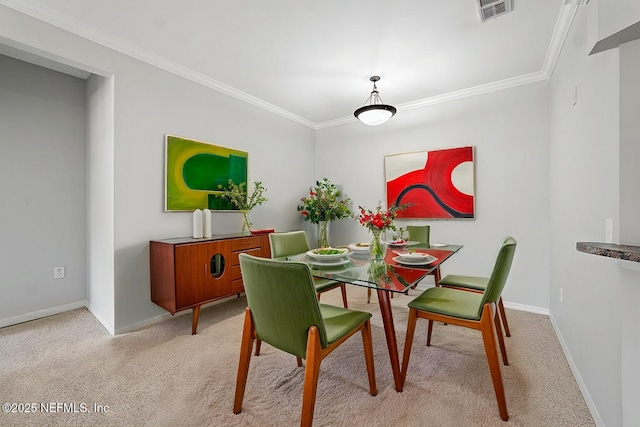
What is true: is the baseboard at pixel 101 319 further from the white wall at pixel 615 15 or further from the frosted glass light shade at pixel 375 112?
the white wall at pixel 615 15

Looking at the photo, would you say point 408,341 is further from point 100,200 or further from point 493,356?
point 100,200

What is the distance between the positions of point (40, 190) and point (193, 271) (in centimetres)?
187

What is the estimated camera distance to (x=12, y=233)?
2668 millimetres

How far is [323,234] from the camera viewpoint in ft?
13.6

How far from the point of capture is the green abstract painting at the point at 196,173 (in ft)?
9.18

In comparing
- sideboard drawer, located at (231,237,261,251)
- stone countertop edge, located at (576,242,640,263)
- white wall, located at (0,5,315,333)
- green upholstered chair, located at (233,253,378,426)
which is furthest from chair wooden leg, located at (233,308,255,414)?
white wall, located at (0,5,315,333)

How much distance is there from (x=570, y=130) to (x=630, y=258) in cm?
156

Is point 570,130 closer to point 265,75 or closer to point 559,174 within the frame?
point 559,174

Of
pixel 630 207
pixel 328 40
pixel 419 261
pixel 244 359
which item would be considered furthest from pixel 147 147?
pixel 630 207

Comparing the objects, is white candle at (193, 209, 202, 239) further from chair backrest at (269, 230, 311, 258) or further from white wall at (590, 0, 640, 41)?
white wall at (590, 0, 640, 41)

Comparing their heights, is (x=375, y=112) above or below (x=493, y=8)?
below

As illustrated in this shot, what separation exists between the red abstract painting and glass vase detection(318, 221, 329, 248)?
984 millimetres

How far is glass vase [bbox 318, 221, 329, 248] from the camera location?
4.12m

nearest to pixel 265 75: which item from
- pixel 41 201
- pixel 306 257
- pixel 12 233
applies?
pixel 306 257
